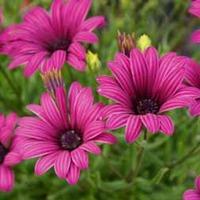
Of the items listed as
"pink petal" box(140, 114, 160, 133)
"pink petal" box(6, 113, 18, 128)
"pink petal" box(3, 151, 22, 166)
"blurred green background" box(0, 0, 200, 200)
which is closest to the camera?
"pink petal" box(140, 114, 160, 133)

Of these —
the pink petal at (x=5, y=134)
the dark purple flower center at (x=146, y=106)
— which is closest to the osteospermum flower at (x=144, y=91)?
the dark purple flower center at (x=146, y=106)

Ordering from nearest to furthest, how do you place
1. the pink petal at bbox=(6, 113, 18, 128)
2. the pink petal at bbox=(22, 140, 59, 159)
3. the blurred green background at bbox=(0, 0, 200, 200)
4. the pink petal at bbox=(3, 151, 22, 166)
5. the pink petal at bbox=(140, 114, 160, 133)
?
the pink petal at bbox=(140, 114, 160, 133) < the pink petal at bbox=(22, 140, 59, 159) < the pink petal at bbox=(3, 151, 22, 166) < the pink petal at bbox=(6, 113, 18, 128) < the blurred green background at bbox=(0, 0, 200, 200)

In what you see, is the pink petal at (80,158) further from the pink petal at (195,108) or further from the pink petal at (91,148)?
the pink petal at (195,108)

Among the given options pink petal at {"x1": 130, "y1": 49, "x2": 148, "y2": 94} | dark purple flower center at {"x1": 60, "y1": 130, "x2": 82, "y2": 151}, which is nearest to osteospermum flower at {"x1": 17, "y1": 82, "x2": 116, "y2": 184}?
dark purple flower center at {"x1": 60, "y1": 130, "x2": 82, "y2": 151}

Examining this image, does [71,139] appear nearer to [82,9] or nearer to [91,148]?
[91,148]

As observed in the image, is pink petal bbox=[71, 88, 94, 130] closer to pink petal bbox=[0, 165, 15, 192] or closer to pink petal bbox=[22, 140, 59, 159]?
pink petal bbox=[22, 140, 59, 159]

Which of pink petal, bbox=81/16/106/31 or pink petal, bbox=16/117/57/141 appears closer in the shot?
pink petal, bbox=16/117/57/141

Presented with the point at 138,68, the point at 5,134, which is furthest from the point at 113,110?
the point at 5,134

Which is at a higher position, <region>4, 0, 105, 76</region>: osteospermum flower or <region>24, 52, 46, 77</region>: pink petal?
<region>4, 0, 105, 76</region>: osteospermum flower
